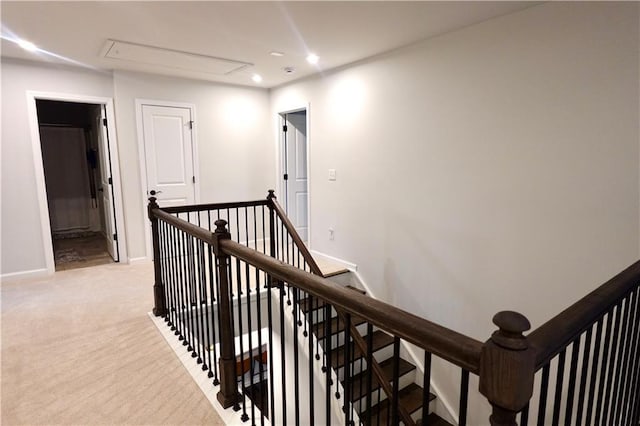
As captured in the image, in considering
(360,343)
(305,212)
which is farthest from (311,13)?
(305,212)

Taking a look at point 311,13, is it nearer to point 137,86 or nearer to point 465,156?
point 465,156

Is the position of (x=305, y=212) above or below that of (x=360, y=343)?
above

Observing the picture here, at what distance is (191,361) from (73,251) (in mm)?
4010

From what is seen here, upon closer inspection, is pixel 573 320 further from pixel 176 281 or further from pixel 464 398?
pixel 176 281

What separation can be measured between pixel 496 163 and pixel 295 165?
318cm

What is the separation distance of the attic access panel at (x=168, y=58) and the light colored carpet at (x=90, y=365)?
232 centimetres

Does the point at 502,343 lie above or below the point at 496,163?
below

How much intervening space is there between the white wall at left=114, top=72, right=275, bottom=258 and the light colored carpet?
1460mm

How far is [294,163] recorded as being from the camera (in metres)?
5.45

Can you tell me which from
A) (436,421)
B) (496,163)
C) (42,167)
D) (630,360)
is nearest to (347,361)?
(630,360)

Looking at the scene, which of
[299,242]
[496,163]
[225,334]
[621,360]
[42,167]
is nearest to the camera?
[621,360]

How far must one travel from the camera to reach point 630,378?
Result: 1.63 meters

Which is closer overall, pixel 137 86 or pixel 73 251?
pixel 137 86

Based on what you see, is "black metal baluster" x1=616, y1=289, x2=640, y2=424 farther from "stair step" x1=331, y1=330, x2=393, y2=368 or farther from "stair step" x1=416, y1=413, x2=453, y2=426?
"stair step" x1=331, y1=330, x2=393, y2=368
